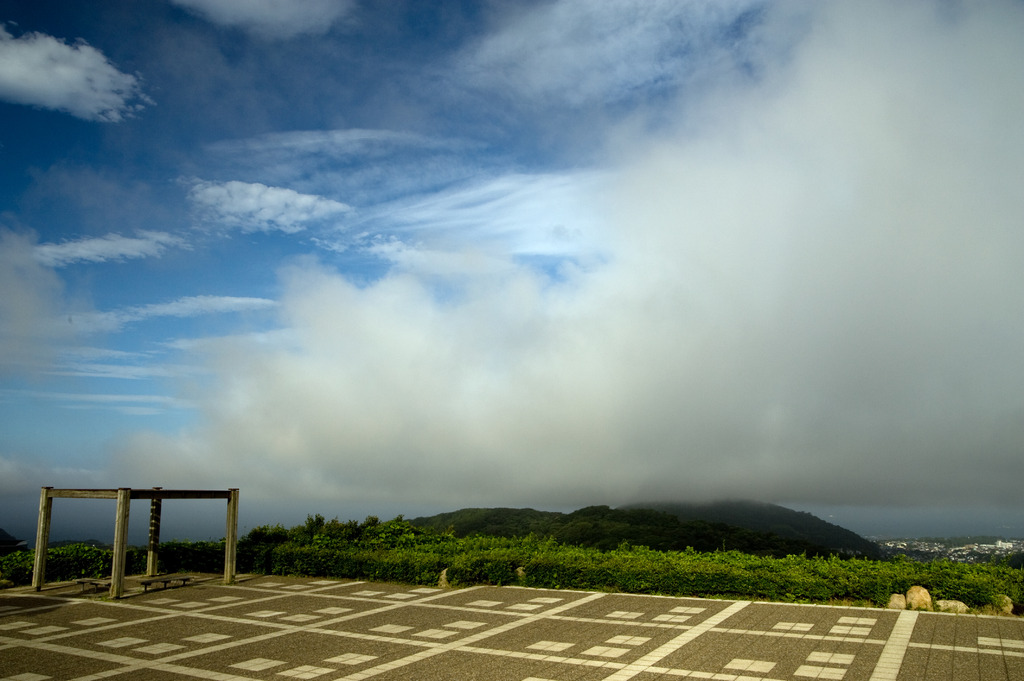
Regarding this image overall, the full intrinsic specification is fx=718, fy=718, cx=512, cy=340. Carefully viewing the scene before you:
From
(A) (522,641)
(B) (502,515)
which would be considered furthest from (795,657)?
(B) (502,515)

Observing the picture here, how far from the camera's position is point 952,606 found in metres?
12.4

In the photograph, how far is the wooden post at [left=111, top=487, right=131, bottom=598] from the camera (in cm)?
1466

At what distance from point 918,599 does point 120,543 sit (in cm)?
1536

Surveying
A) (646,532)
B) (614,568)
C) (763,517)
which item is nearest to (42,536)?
(614,568)

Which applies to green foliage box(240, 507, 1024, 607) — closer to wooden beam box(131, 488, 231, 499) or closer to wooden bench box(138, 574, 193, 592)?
wooden beam box(131, 488, 231, 499)

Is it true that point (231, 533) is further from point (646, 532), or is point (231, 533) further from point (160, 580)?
point (646, 532)

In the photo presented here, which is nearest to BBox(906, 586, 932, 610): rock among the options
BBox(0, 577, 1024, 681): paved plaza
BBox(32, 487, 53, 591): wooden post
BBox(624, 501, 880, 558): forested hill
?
BBox(0, 577, 1024, 681): paved plaza

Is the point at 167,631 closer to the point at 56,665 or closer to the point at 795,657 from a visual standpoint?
the point at 56,665

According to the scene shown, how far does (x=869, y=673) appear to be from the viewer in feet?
28.4

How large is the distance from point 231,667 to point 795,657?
24.1ft

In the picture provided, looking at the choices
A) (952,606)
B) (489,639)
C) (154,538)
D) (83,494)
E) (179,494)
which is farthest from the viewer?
(154,538)

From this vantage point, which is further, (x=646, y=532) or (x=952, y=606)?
(x=646, y=532)

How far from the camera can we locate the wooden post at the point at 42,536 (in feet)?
52.7

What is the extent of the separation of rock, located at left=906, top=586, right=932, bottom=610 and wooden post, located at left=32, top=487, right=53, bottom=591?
Result: 1783cm
